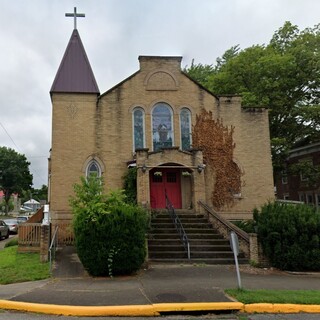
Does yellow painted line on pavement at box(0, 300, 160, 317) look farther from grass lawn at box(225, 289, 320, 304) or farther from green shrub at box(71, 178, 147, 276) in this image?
green shrub at box(71, 178, 147, 276)

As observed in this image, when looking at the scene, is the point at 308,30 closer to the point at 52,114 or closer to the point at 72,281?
the point at 52,114

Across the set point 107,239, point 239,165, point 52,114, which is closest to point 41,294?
point 107,239

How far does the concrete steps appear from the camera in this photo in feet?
45.8

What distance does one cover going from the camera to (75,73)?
20.9 meters

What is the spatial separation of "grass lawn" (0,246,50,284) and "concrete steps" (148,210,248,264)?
13.0 feet

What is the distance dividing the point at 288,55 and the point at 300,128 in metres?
5.96

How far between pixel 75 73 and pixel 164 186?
8.11 m

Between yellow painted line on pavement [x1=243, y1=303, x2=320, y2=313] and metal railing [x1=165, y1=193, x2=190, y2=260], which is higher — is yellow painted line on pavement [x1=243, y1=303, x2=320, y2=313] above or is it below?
below

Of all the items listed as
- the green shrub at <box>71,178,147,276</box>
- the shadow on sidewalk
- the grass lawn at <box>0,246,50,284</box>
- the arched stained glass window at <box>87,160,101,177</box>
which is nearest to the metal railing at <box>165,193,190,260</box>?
the green shrub at <box>71,178,147,276</box>

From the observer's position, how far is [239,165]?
67.4 feet

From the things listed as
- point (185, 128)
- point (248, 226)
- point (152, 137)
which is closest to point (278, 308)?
point (248, 226)

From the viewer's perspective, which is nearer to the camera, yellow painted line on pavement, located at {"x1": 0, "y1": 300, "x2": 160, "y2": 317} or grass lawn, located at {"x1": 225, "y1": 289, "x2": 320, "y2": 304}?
yellow painted line on pavement, located at {"x1": 0, "y1": 300, "x2": 160, "y2": 317}

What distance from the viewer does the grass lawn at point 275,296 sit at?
318 inches

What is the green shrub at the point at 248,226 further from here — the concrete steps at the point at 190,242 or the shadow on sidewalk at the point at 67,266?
the shadow on sidewalk at the point at 67,266
